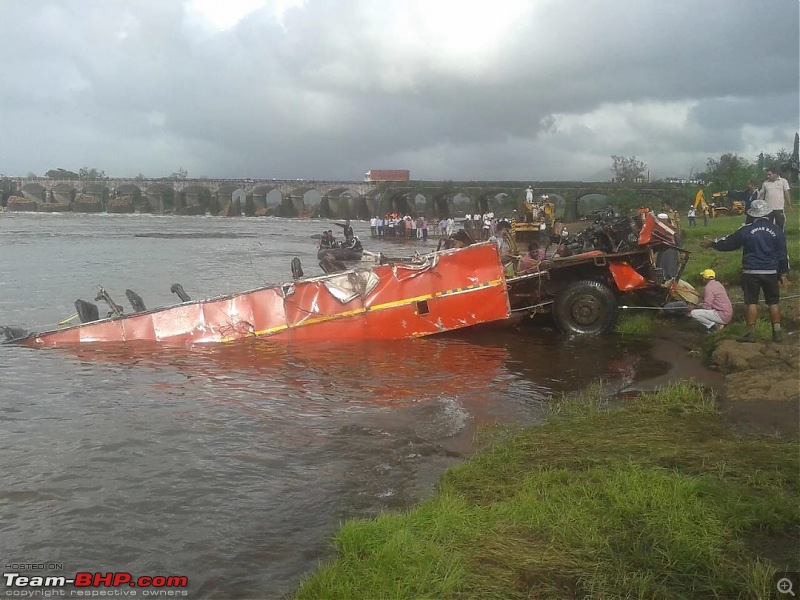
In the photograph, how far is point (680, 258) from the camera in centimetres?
1150

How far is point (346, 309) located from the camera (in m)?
10.5

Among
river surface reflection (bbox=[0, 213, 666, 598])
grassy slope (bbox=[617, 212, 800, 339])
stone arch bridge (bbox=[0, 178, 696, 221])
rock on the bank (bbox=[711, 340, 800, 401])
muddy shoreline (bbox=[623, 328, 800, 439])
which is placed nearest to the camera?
river surface reflection (bbox=[0, 213, 666, 598])

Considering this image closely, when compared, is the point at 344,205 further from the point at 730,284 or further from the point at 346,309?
the point at 346,309

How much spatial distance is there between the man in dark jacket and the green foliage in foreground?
352 cm

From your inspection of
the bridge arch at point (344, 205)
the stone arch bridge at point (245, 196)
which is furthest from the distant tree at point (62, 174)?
the bridge arch at point (344, 205)

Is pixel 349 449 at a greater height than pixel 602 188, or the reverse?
pixel 602 188

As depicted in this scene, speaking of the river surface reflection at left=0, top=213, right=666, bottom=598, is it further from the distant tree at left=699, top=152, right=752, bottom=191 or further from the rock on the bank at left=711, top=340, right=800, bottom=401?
the distant tree at left=699, top=152, right=752, bottom=191

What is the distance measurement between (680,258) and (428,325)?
16.4 ft

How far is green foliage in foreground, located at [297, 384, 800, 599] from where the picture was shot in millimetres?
3176

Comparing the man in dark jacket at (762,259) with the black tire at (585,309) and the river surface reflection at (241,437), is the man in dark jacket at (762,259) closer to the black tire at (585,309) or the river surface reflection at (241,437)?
the river surface reflection at (241,437)

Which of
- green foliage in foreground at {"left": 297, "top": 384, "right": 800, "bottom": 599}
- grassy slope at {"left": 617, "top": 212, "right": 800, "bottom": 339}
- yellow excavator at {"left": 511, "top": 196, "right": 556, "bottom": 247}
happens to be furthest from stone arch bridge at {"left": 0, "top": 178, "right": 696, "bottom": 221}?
green foliage in foreground at {"left": 297, "top": 384, "right": 800, "bottom": 599}

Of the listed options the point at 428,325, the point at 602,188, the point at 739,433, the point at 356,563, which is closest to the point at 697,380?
the point at 739,433

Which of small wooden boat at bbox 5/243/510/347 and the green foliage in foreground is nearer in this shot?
the green foliage in foreground

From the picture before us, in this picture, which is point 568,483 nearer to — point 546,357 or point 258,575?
point 258,575
